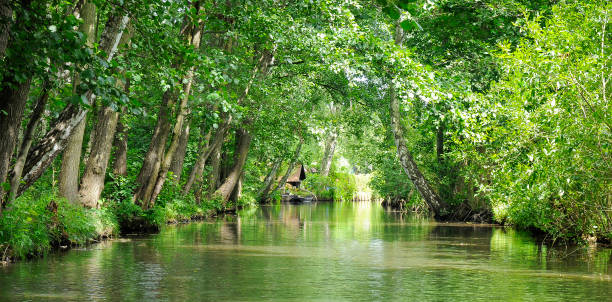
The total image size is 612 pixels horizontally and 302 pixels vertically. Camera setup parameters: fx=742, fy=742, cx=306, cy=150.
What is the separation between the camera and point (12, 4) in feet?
24.3

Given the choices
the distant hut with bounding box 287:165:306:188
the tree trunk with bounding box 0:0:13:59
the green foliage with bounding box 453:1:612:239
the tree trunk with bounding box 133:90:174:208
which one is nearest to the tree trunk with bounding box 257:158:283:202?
the distant hut with bounding box 287:165:306:188

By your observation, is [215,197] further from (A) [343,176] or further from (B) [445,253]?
(A) [343,176]

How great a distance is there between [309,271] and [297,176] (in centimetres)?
5848

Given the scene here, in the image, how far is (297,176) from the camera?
7094 cm

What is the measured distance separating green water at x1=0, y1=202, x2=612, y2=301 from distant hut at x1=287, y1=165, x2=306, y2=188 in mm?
50517

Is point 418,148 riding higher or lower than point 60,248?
higher

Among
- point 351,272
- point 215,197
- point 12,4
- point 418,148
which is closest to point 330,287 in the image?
point 351,272

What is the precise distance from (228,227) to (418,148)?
14.5m

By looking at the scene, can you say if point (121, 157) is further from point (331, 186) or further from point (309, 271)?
point (331, 186)

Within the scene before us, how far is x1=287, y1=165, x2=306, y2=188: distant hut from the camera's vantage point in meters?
70.2

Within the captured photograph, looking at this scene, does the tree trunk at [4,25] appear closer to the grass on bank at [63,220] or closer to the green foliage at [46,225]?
the green foliage at [46,225]

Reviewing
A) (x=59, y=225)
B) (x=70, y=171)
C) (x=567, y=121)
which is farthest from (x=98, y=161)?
(x=567, y=121)

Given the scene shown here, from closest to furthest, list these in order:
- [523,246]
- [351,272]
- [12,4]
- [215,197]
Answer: [12,4], [351,272], [523,246], [215,197]

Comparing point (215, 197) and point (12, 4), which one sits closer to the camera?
point (12, 4)
